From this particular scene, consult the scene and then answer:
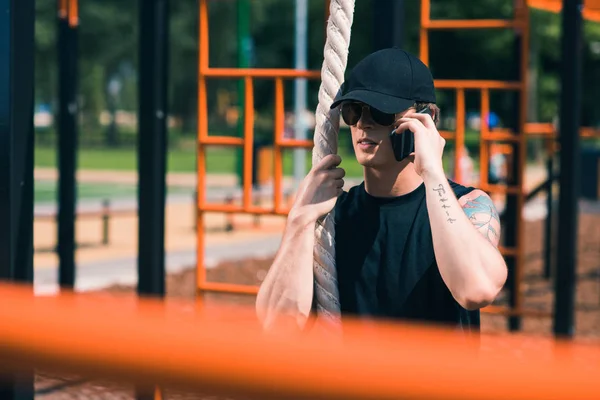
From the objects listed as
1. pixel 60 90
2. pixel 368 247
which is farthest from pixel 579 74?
pixel 368 247

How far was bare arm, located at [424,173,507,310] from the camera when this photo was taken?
2027mm

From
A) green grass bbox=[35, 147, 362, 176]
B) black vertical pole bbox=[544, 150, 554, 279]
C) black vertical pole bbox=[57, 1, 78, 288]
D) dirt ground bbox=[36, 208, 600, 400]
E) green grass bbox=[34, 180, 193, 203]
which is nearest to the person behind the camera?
black vertical pole bbox=[57, 1, 78, 288]

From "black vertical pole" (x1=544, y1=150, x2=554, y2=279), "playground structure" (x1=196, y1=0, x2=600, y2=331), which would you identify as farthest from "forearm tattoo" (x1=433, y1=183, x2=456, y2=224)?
"black vertical pole" (x1=544, y1=150, x2=554, y2=279)

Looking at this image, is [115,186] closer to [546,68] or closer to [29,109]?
[29,109]

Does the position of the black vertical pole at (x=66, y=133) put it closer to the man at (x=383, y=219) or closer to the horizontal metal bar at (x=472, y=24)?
the horizontal metal bar at (x=472, y=24)

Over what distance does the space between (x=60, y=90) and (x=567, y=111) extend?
10.8 ft

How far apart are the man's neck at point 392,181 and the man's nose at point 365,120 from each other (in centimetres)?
12

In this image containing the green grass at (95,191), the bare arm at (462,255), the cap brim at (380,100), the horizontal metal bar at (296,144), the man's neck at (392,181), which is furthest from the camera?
the green grass at (95,191)

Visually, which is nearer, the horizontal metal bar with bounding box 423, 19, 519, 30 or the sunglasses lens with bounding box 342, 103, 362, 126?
the sunglasses lens with bounding box 342, 103, 362, 126

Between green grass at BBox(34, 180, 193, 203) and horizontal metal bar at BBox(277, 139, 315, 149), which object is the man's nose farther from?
green grass at BBox(34, 180, 193, 203)

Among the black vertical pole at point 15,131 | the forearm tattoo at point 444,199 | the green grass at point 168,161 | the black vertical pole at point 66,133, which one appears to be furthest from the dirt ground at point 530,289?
the green grass at point 168,161

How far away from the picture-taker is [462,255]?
2035 mm

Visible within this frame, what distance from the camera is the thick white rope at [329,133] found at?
228 cm

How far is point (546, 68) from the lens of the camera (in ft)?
158
